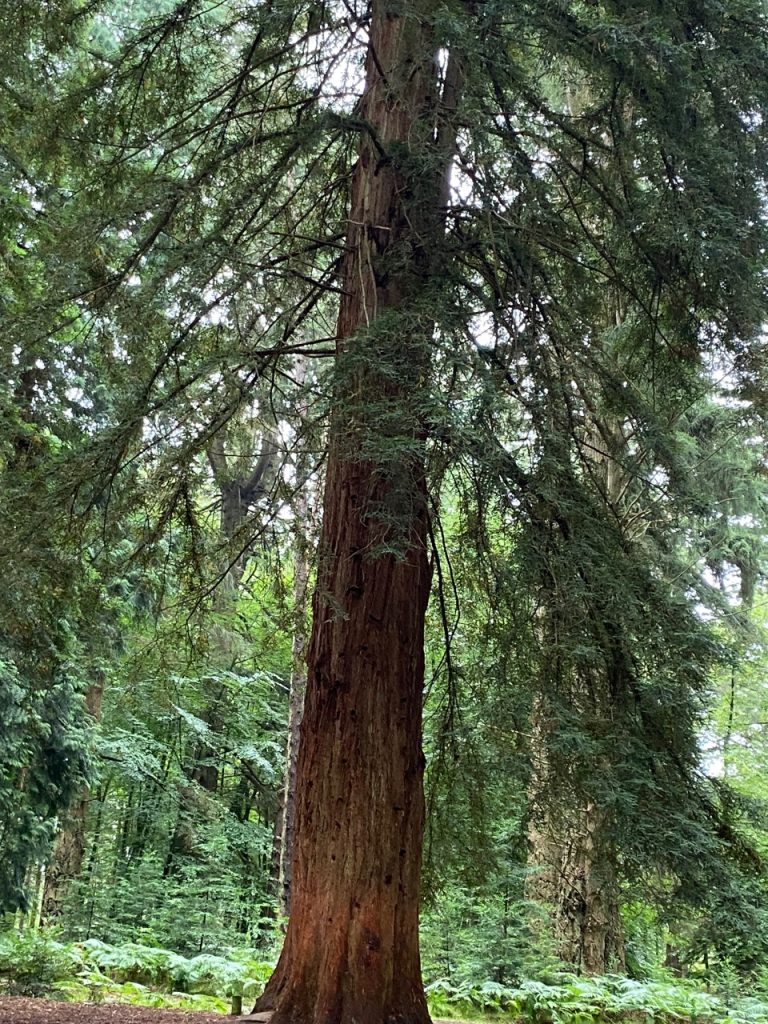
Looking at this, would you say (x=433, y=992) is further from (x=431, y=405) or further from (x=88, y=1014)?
(x=431, y=405)

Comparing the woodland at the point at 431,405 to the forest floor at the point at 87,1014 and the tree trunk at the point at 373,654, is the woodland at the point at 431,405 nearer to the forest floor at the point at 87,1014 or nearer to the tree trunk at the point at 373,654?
the tree trunk at the point at 373,654

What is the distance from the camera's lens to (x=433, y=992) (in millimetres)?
6859

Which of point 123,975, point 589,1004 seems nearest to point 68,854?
point 123,975

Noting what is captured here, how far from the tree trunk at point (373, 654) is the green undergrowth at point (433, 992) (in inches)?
119

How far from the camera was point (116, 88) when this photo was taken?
200 inches

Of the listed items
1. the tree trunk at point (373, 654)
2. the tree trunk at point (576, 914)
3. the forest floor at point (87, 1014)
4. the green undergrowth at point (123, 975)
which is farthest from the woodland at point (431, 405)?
the tree trunk at point (576, 914)

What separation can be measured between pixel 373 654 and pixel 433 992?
171 inches

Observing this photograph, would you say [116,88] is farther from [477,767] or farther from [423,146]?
[477,767]

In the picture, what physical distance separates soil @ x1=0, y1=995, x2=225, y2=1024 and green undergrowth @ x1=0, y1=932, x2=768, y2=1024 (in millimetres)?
710

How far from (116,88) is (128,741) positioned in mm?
9139

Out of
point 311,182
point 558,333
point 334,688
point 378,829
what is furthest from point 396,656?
point 311,182

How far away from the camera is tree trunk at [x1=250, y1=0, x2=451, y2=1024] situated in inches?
134

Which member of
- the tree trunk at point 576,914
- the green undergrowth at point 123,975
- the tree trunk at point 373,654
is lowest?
the green undergrowth at point 123,975

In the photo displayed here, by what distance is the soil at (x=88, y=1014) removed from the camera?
15.8 feet
